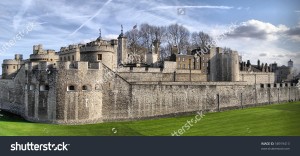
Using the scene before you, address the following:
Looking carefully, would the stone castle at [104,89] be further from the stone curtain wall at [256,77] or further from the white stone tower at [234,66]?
the stone curtain wall at [256,77]

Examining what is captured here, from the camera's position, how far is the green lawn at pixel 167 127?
24125 mm

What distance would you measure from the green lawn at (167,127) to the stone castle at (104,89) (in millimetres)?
1200

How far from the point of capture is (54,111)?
89.6 feet

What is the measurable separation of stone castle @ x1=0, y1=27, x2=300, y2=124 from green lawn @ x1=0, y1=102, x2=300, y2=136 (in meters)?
1.20

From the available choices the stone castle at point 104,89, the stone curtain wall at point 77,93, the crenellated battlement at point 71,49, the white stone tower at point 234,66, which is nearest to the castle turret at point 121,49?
the stone castle at point 104,89

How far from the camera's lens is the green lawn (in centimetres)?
2412

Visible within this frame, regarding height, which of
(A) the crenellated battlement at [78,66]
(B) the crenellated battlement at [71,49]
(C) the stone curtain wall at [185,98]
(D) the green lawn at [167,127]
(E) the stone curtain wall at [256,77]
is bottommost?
(D) the green lawn at [167,127]

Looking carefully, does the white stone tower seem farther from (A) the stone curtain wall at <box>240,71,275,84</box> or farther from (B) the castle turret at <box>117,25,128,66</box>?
(B) the castle turret at <box>117,25,128,66</box>

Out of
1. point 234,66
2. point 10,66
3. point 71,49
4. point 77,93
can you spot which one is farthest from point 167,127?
point 10,66

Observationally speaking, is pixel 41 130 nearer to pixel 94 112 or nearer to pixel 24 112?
pixel 94 112

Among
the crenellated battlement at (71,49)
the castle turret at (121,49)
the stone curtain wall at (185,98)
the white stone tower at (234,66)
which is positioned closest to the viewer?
the stone curtain wall at (185,98)

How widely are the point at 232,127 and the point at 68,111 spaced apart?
12269 millimetres
